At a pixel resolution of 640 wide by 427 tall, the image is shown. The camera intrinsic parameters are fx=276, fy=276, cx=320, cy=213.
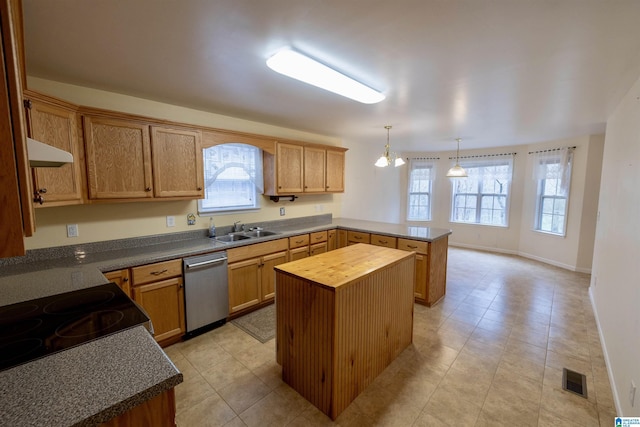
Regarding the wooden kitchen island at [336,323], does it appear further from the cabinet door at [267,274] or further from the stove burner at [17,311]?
the stove burner at [17,311]

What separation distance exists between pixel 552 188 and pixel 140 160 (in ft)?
22.0

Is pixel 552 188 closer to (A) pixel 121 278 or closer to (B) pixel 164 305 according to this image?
(B) pixel 164 305

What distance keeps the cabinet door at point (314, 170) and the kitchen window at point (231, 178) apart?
27.2 inches

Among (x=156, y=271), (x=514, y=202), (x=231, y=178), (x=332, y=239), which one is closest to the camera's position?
(x=156, y=271)

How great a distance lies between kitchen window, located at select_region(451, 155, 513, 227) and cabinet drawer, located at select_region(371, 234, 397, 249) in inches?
155

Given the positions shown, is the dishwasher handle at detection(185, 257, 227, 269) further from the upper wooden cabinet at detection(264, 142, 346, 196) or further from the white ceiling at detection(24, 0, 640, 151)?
the white ceiling at detection(24, 0, 640, 151)

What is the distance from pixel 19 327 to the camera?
1.25m

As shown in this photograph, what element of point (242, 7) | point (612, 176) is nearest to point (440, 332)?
point (612, 176)

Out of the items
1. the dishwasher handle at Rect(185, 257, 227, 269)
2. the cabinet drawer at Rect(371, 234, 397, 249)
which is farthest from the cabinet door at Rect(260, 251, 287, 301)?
the cabinet drawer at Rect(371, 234, 397, 249)

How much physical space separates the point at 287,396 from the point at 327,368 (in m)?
0.47

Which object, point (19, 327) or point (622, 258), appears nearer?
point (19, 327)

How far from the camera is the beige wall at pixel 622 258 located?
178cm

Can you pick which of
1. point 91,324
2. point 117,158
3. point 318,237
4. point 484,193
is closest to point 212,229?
point 117,158

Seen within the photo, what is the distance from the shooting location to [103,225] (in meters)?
2.64
